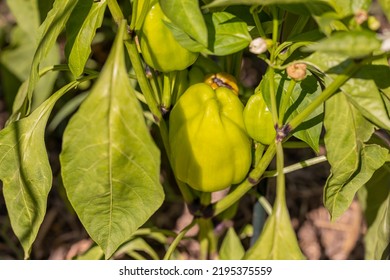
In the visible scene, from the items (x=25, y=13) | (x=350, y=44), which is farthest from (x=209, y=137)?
(x=25, y=13)

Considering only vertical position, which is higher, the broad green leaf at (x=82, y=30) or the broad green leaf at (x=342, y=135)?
the broad green leaf at (x=82, y=30)

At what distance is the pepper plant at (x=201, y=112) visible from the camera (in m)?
0.56

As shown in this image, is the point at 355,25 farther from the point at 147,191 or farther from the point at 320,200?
the point at 320,200

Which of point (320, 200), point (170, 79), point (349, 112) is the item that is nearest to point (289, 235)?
point (349, 112)

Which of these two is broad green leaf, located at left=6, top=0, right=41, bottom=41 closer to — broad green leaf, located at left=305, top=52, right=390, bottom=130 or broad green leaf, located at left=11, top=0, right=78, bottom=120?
broad green leaf, located at left=11, top=0, right=78, bottom=120

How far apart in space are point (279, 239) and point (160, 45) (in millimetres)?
248

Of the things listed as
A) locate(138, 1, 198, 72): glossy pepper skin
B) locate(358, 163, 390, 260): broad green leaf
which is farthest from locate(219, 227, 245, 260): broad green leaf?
locate(138, 1, 198, 72): glossy pepper skin

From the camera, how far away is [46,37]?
70 centimetres

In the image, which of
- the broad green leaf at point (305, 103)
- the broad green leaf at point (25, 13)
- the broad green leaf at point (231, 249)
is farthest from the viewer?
the broad green leaf at point (25, 13)

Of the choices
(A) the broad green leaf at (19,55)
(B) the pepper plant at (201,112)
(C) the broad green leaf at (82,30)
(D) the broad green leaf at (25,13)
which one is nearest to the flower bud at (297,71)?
(B) the pepper plant at (201,112)

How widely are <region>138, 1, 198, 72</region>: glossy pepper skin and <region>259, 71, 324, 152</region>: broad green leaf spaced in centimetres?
10

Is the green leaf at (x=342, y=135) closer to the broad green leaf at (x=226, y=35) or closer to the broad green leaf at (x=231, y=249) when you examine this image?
the broad green leaf at (x=226, y=35)
